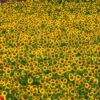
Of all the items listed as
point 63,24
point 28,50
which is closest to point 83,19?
point 63,24

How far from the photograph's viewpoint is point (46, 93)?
270 inches

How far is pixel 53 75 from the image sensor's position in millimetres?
7914

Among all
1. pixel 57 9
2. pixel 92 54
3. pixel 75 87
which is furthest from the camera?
pixel 57 9

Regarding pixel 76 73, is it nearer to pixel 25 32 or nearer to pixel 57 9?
pixel 25 32

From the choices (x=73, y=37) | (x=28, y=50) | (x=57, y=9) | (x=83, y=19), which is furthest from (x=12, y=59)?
(x=57, y=9)

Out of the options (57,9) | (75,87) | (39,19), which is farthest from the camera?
(57,9)

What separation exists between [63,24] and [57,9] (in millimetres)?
2910

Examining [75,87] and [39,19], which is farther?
[39,19]

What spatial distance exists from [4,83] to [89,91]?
1.38 metres

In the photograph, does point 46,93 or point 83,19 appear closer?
point 46,93

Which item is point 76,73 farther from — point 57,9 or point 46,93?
point 57,9

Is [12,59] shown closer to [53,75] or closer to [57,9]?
[53,75]

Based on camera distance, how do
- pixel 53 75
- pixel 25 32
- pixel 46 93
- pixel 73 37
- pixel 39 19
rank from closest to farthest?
pixel 46 93 → pixel 53 75 → pixel 73 37 → pixel 25 32 → pixel 39 19

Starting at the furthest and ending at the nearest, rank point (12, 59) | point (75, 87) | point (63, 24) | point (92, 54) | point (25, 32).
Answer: point (63, 24)
point (25, 32)
point (92, 54)
point (12, 59)
point (75, 87)
